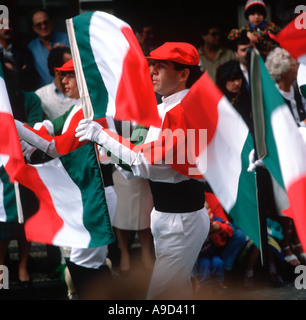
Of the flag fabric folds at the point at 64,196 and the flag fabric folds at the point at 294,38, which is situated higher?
the flag fabric folds at the point at 294,38

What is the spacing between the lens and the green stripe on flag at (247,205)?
4.08m

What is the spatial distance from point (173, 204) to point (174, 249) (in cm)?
29

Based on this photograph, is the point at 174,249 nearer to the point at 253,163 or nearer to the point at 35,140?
the point at 253,163

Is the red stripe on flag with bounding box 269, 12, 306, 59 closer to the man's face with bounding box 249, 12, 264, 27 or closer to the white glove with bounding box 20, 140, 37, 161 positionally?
the white glove with bounding box 20, 140, 37, 161

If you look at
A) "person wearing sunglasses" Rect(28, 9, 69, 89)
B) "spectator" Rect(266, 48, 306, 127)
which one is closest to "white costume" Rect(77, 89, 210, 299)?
"spectator" Rect(266, 48, 306, 127)

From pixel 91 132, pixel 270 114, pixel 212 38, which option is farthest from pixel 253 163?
pixel 212 38

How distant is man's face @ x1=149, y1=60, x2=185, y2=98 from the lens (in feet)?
14.1

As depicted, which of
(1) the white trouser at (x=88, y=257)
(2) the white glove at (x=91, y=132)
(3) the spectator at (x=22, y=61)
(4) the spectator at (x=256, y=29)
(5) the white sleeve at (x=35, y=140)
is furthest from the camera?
(4) the spectator at (x=256, y=29)

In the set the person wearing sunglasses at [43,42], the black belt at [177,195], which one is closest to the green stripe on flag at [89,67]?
the black belt at [177,195]

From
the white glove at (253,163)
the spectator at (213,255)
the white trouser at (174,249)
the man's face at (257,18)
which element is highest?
the man's face at (257,18)

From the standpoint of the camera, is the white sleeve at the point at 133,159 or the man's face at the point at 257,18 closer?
the white sleeve at the point at 133,159

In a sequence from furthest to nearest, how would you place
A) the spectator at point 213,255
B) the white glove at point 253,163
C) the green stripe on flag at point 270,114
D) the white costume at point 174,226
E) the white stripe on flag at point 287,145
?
the spectator at point 213,255, the white costume at point 174,226, the white glove at point 253,163, the green stripe on flag at point 270,114, the white stripe on flag at point 287,145

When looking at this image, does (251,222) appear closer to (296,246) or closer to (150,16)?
(296,246)

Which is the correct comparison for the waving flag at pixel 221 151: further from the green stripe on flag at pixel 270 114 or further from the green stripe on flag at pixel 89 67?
the green stripe on flag at pixel 89 67
